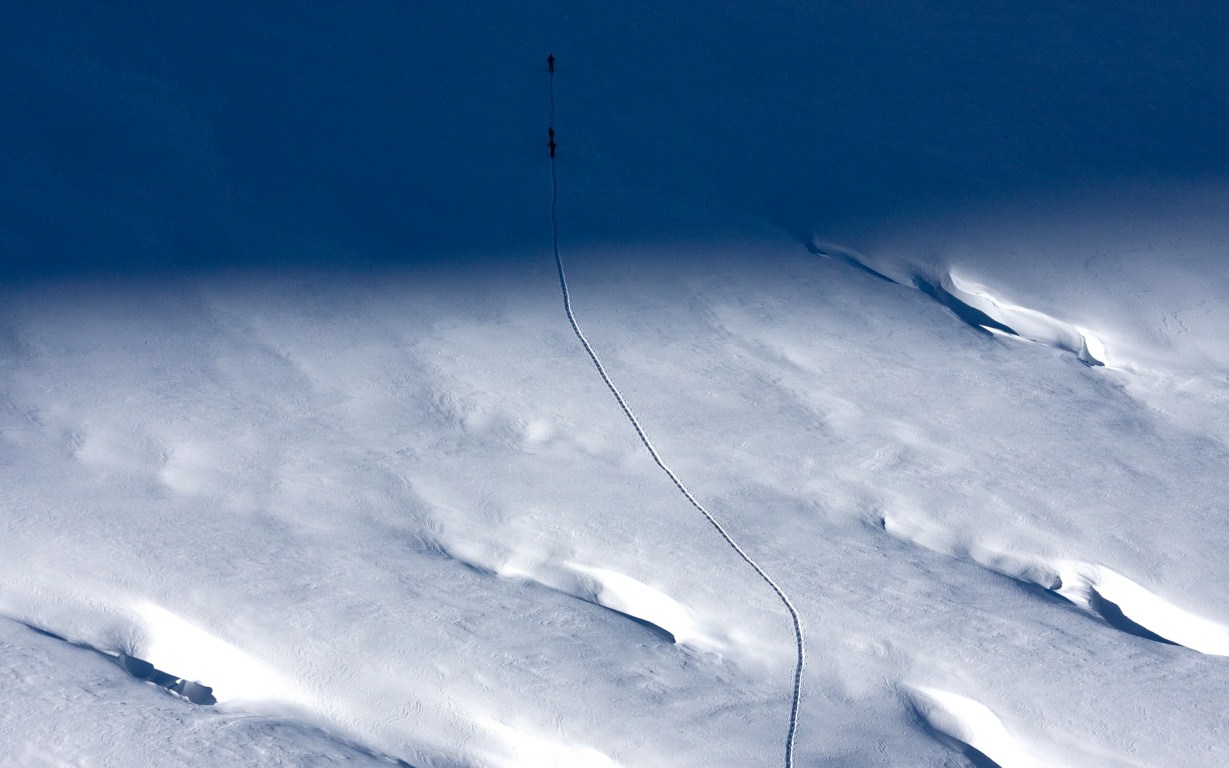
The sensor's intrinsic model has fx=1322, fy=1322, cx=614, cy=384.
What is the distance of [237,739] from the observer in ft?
6.45

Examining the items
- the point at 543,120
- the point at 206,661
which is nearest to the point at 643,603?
the point at 206,661

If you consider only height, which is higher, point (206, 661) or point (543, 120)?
point (543, 120)

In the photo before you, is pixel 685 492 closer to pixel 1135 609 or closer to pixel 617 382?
pixel 617 382

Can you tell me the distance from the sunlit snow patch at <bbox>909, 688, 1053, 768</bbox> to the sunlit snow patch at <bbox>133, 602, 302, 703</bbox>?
988 mm

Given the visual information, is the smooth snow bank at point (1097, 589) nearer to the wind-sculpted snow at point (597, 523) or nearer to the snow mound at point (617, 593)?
the wind-sculpted snow at point (597, 523)

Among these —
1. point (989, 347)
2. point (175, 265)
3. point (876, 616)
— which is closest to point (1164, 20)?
point (989, 347)

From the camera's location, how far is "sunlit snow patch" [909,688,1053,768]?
6.63 ft

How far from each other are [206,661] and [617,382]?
3.29 feet

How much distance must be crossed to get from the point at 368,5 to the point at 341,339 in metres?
1.20

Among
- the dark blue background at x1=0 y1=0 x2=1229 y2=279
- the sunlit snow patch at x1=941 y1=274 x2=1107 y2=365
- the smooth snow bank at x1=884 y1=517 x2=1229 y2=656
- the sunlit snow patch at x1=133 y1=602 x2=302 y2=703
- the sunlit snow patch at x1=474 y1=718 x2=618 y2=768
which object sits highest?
the dark blue background at x1=0 y1=0 x2=1229 y2=279

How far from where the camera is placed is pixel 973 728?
205 centimetres

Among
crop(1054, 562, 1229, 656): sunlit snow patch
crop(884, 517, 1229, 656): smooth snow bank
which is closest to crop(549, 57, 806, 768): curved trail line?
crop(884, 517, 1229, 656): smooth snow bank

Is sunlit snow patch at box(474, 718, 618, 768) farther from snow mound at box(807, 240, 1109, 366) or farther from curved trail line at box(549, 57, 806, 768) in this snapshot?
snow mound at box(807, 240, 1109, 366)

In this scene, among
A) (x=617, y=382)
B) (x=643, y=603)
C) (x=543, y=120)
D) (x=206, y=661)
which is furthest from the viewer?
(x=543, y=120)
